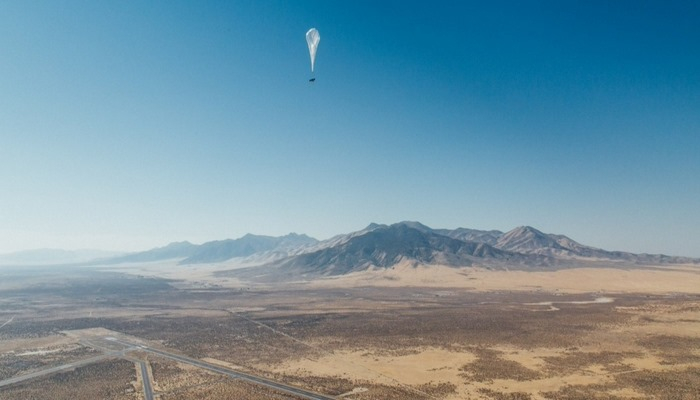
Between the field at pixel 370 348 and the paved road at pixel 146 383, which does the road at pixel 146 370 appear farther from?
the field at pixel 370 348

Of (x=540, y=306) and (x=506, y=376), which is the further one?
(x=540, y=306)

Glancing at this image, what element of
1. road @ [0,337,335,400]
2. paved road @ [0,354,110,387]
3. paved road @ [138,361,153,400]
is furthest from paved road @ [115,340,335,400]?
paved road @ [0,354,110,387]

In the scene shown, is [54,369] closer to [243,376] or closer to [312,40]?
[243,376]

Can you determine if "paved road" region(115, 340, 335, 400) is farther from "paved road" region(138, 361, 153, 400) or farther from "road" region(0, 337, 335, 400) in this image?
"paved road" region(138, 361, 153, 400)

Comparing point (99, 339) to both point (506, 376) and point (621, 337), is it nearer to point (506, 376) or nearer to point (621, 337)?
point (506, 376)

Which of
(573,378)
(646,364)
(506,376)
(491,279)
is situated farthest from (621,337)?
(491,279)

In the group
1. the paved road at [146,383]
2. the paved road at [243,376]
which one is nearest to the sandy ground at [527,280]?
the paved road at [243,376]
